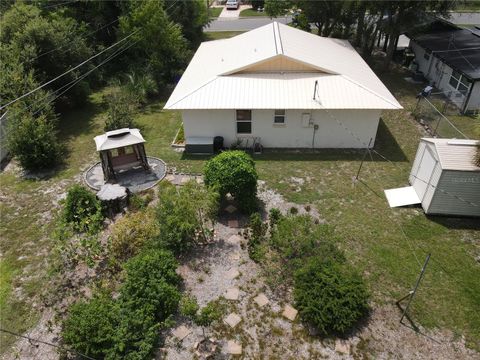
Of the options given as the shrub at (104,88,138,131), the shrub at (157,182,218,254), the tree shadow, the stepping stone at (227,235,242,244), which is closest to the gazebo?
the shrub at (104,88,138,131)

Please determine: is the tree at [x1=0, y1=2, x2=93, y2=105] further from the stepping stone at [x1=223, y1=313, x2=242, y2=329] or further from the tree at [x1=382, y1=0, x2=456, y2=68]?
the tree at [x1=382, y1=0, x2=456, y2=68]

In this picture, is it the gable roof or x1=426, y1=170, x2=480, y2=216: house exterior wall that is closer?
x1=426, y1=170, x2=480, y2=216: house exterior wall

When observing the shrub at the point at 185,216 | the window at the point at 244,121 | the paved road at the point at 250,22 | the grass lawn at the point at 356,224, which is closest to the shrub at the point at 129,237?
the shrub at the point at 185,216

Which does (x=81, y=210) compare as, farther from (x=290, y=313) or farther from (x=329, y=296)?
(x=329, y=296)

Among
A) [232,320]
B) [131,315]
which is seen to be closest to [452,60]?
[232,320]

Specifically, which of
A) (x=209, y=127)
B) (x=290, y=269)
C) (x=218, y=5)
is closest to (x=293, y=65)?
(x=209, y=127)

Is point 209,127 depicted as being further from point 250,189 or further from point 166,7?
point 166,7
